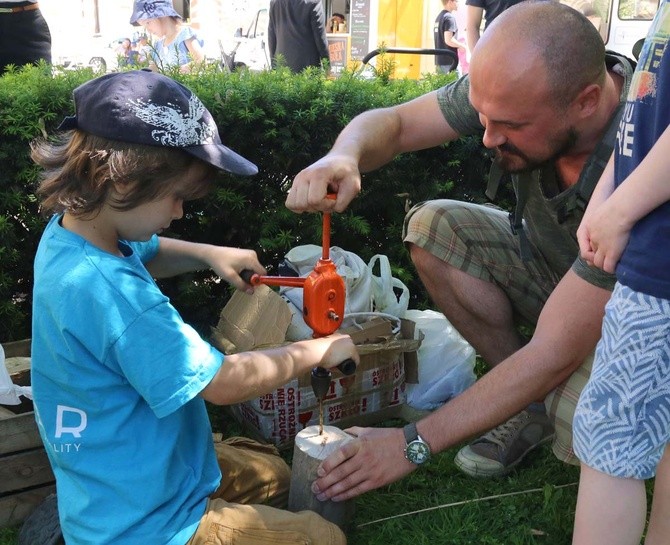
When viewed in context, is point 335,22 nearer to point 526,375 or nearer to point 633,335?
point 526,375

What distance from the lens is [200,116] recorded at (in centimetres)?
215

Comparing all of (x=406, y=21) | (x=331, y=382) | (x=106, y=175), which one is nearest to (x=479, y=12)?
(x=331, y=382)

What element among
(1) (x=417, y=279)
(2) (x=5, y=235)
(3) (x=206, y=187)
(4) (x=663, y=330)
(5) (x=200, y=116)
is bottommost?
(1) (x=417, y=279)

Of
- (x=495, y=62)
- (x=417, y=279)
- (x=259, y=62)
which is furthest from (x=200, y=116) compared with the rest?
(x=259, y=62)

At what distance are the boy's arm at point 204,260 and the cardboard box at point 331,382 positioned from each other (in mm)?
→ 503

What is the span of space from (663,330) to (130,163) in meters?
1.31

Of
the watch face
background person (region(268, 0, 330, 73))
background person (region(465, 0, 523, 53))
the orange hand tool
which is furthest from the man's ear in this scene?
background person (region(268, 0, 330, 73))

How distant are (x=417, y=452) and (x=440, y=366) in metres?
1.09

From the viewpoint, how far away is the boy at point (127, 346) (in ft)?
6.36

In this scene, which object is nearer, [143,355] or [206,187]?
[143,355]

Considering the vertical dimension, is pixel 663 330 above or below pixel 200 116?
below

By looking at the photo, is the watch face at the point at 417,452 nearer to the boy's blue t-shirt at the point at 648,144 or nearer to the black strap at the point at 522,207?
the boy's blue t-shirt at the point at 648,144

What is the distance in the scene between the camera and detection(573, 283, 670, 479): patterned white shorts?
70.0 inches

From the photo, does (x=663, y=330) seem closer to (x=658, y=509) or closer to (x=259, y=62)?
(x=658, y=509)
